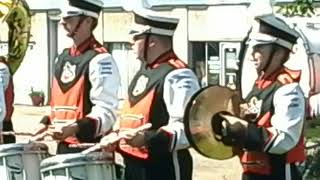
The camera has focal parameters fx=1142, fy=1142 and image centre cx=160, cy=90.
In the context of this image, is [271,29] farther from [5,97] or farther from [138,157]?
[5,97]

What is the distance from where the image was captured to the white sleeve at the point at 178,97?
590 cm

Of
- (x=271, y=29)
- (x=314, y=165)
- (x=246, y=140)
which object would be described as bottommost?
(x=314, y=165)

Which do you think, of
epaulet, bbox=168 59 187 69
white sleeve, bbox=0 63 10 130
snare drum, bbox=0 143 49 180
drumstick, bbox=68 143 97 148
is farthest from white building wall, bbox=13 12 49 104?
epaulet, bbox=168 59 187 69

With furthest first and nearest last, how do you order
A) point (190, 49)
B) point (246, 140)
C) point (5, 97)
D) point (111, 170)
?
1. point (190, 49)
2. point (5, 97)
3. point (111, 170)
4. point (246, 140)

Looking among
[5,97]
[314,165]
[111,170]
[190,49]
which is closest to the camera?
[111,170]

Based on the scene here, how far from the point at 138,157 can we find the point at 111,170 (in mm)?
169

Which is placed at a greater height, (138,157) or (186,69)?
(186,69)

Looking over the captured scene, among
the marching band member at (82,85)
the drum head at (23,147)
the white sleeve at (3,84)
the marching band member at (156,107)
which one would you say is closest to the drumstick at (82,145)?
the marching band member at (82,85)

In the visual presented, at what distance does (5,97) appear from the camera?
762cm

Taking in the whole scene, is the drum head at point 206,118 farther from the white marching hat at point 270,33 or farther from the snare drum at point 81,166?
the snare drum at point 81,166

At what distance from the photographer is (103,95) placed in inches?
246

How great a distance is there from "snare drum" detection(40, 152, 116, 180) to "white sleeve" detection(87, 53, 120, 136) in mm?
311

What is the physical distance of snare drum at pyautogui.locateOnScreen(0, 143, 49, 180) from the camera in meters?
6.55

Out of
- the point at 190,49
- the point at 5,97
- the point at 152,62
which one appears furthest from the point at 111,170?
the point at 190,49
